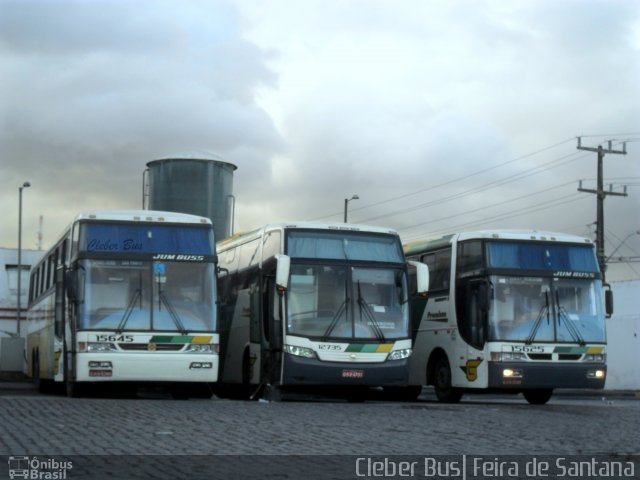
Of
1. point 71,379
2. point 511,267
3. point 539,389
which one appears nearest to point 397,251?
point 511,267

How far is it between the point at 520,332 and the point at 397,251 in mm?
2871

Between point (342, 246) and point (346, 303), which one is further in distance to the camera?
point (342, 246)

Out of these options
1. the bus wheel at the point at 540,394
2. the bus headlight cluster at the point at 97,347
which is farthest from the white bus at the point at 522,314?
the bus headlight cluster at the point at 97,347

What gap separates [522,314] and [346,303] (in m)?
3.59

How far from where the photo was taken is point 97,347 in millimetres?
20516

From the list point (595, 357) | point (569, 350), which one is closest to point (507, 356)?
point (569, 350)

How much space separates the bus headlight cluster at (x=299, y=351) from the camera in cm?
2106

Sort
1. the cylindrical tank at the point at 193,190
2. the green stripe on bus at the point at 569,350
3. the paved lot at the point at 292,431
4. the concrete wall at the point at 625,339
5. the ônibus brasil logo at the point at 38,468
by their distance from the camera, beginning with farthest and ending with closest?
the concrete wall at the point at 625,339
the cylindrical tank at the point at 193,190
the green stripe on bus at the point at 569,350
the paved lot at the point at 292,431
the ônibus brasil logo at the point at 38,468

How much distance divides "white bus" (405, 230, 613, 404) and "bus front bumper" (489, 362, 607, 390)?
0.02m

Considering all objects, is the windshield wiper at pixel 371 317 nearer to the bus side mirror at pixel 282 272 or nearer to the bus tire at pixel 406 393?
the bus side mirror at pixel 282 272

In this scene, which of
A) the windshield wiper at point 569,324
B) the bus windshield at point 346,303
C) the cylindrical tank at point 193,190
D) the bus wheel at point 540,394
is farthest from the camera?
the cylindrical tank at point 193,190

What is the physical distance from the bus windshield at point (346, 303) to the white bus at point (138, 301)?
1.62 metres

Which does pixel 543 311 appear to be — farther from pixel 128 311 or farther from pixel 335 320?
pixel 128 311

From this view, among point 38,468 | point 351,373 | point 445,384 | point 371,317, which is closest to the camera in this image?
point 38,468
